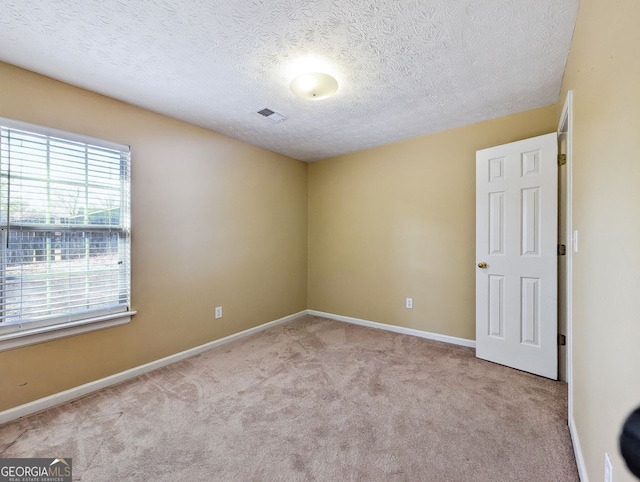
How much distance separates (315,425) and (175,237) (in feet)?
6.81

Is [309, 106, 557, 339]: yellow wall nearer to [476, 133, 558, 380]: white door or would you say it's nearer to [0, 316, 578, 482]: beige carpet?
[476, 133, 558, 380]: white door

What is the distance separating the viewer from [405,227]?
11.1 feet

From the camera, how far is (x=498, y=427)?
5.66 feet

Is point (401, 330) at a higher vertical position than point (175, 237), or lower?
lower

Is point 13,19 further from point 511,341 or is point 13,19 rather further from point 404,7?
point 511,341

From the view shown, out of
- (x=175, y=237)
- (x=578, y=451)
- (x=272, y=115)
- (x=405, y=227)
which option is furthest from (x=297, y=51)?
(x=578, y=451)

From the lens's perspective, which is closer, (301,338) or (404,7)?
(404,7)

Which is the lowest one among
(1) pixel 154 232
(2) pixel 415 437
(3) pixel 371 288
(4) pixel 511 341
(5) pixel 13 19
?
(2) pixel 415 437

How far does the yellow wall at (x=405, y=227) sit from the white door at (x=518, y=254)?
0.27 meters

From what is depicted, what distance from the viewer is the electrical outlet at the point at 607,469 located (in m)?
0.96

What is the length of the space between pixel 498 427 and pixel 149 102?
141 inches

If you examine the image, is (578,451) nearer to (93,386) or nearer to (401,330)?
(401,330)

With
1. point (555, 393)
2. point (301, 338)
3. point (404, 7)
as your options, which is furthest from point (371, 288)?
point (404, 7)

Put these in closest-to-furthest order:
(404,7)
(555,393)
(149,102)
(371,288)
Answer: (404,7), (555,393), (149,102), (371,288)
